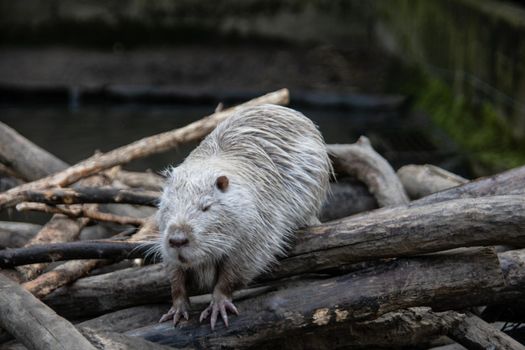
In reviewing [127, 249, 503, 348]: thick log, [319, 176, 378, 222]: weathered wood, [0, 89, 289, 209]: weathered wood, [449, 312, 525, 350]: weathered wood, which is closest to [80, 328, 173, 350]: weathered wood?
[127, 249, 503, 348]: thick log

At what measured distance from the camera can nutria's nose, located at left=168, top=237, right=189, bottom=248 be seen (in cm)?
365

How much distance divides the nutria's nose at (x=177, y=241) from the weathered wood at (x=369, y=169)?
183cm

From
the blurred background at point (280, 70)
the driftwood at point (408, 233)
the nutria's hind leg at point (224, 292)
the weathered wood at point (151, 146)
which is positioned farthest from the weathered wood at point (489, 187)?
the blurred background at point (280, 70)

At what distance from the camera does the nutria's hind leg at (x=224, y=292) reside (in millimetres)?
3928

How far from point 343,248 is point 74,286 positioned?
1.35m

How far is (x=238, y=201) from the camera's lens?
386 centimetres

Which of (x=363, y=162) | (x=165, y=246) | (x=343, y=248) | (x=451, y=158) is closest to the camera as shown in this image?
(x=165, y=246)

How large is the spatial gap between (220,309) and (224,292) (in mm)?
75

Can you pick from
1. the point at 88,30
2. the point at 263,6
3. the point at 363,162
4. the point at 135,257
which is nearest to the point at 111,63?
the point at 88,30

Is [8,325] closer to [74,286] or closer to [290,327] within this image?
[74,286]

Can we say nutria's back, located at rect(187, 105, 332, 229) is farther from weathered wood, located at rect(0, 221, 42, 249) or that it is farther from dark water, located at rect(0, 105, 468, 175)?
dark water, located at rect(0, 105, 468, 175)

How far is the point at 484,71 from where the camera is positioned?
8.75 meters

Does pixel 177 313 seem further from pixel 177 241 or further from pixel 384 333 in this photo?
pixel 384 333

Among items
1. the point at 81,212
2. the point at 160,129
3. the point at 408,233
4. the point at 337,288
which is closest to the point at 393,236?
the point at 408,233
